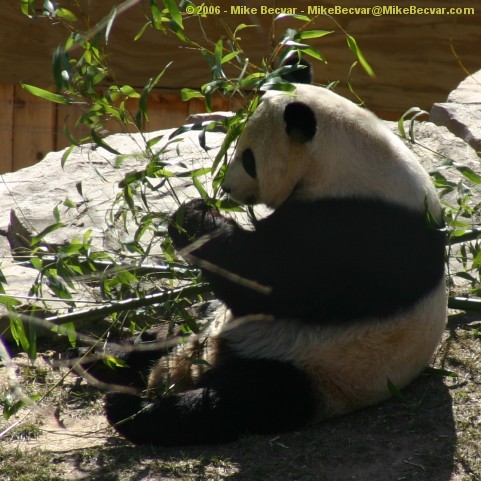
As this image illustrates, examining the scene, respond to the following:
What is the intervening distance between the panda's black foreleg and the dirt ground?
0.06m

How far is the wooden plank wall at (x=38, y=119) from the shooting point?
7531mm

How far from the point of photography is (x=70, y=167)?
5785 mm

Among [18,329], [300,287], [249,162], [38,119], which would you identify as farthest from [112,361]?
[38,119]

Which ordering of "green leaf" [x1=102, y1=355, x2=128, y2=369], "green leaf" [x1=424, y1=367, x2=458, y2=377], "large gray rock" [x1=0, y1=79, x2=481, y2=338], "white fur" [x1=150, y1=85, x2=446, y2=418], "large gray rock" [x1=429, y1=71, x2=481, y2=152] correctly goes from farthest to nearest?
"large gray rock" [x1=429, y1=71, x2=481, y2=152] < "large gray rock" [x1=0, y1=79, x2=481, y2=338] < "green leaf" [x1=424, y1=367, x2=458, y2=377] < "green leaf" [x1=102, y1=355, x2=128, y2=369] < "white fur" [x1=150, y1=85, x2=446, y2=418]

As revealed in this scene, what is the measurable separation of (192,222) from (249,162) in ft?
1.23

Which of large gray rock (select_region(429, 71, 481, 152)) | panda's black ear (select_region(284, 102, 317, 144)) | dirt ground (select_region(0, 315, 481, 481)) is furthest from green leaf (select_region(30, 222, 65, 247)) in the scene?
large gray rock (select_region(429, 71, 481, 152))

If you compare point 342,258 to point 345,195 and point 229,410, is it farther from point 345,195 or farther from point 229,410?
point 229,410

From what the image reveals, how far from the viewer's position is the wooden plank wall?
7.53 m

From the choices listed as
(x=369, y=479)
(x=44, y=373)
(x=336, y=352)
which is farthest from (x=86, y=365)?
(x=369, y=479)

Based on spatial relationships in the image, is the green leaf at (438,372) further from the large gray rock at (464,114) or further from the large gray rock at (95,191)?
the large gray rock at (464,114)

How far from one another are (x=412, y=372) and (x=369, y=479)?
68cm

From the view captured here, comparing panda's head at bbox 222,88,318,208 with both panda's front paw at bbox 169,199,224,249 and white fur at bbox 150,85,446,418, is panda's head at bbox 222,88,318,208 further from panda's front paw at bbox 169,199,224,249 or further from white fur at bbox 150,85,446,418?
panda's front paw at bbox 169,199,224,249

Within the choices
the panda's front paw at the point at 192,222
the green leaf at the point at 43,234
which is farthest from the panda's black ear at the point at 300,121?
the green leaf at the point at 43,234

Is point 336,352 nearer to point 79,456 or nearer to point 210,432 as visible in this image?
point 210,432
